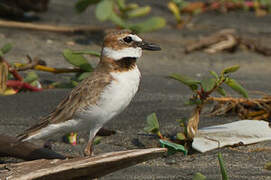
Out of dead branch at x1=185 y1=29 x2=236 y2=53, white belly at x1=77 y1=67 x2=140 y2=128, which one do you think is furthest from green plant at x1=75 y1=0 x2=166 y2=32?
white belly at x1=77 y1=67 x2=140 y2=128

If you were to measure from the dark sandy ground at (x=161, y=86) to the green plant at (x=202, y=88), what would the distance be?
0.18 metres

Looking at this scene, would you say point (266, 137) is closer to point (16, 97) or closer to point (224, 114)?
point (224, 114)

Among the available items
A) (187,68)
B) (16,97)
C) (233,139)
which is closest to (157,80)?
(187,68)

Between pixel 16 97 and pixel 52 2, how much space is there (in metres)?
4.11

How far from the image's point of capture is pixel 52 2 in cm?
880

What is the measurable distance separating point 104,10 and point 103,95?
9.57ft

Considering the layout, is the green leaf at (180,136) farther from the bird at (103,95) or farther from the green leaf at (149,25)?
the green leaf at (149,25)

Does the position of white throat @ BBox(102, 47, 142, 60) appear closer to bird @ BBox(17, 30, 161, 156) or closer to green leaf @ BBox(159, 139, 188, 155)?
bird @ BBox(17, 30, 161, 156)

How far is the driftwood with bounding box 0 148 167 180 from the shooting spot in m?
2.79

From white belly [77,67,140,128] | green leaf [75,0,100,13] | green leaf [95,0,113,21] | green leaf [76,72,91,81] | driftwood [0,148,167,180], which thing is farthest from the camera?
green leaf [75,0,100,13]

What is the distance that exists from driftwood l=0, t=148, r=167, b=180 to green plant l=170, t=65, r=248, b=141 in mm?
796

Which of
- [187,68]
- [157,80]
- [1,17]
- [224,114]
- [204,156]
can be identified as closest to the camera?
[204,156]

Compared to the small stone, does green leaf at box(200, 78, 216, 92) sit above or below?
above

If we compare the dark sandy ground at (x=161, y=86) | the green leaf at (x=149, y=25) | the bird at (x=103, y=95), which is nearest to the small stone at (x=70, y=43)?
the dark sandy ground at (x=161, y=86)
